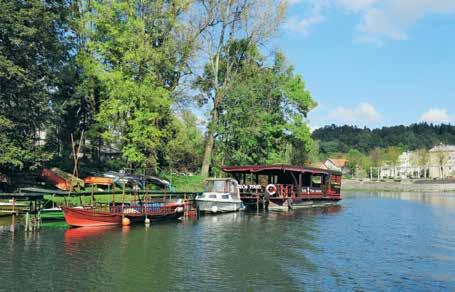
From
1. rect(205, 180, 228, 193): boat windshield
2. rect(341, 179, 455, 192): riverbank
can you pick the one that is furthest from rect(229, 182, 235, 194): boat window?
rect(341, 179, 455, 192): riverbank

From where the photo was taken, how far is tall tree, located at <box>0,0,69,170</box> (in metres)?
32.2

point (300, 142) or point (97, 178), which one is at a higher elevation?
point (300, 142)

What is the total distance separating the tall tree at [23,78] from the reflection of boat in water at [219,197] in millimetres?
12285

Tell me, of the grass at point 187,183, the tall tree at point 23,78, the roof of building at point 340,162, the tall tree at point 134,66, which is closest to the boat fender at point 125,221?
the tall tree at point 23,78

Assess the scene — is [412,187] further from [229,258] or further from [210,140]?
[229,258]

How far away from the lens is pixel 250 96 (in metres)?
53.6

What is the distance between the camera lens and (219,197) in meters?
40.2

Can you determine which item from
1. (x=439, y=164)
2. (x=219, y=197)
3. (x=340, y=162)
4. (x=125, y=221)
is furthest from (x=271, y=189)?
(x=340, y=162)

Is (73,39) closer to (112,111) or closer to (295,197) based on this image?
(112,111)

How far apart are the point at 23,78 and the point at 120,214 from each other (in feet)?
36.5

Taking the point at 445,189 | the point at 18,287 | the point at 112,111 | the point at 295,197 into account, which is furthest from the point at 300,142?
the point at 445,189

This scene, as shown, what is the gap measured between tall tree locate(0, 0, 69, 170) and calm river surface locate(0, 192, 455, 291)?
25.6 ft

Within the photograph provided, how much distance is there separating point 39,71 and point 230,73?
2264 centimetres

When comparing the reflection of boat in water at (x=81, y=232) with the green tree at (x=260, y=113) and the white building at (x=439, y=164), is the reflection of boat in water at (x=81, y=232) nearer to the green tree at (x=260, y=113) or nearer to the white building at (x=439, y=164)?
the green tree at (x=260, y=113)
